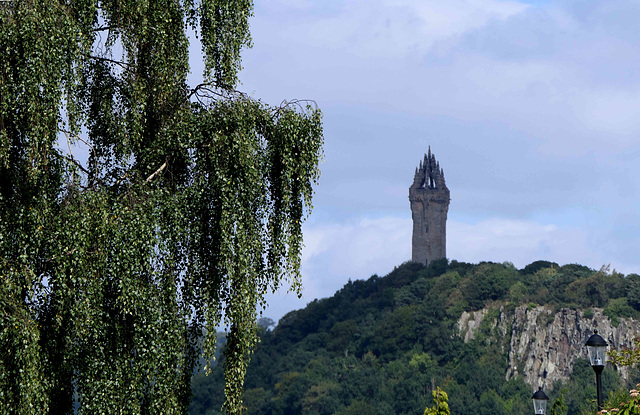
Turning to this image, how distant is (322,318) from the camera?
166500 mm

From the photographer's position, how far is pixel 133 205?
13500 millimetres

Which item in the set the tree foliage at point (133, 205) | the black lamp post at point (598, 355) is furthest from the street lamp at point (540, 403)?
the tree foliage at point (133, 205)

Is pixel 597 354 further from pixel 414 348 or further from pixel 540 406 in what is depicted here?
pixel 414 348

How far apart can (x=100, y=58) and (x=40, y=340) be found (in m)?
4.18

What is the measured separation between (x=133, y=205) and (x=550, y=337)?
12651 centimetres

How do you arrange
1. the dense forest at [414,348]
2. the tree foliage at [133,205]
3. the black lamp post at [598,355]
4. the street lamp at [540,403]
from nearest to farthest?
the tree foliage at [133,205]
the black lamp post at [598,355]
the street lamp at [540,403]
the dense forest at [414,348]

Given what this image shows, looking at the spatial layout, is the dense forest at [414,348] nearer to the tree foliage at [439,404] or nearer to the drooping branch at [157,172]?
the tree foliage at [439,404]

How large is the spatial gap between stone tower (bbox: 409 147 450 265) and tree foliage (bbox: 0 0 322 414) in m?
151

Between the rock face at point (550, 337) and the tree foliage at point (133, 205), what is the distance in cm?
11751

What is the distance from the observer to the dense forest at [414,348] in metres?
132

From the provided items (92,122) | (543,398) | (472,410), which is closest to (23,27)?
(92,122)

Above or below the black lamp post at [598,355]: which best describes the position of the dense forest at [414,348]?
above

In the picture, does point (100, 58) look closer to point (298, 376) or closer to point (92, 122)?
point (92, 122)

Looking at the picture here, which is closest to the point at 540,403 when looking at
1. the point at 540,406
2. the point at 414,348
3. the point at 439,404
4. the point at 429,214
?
the point at 540,406
